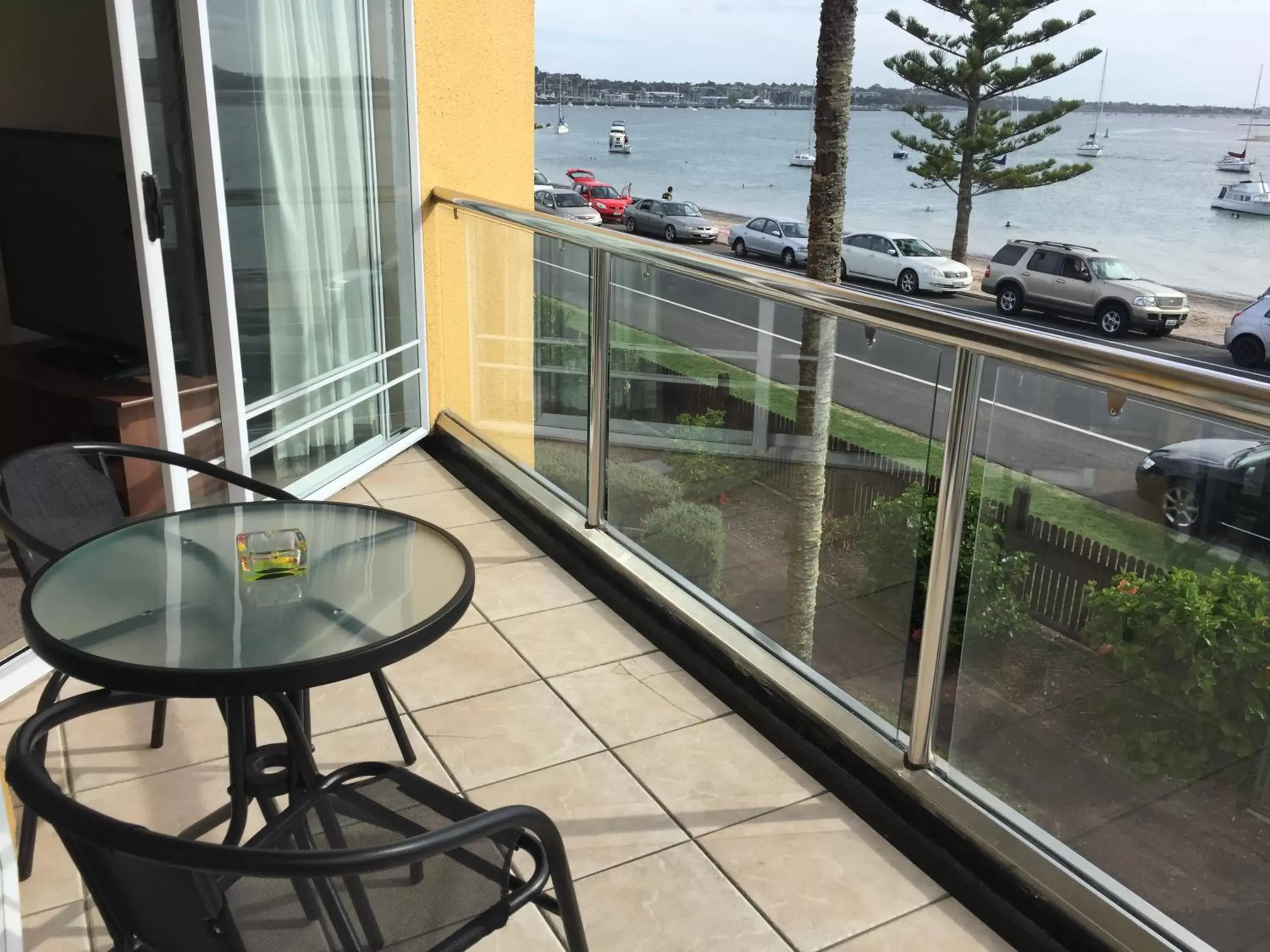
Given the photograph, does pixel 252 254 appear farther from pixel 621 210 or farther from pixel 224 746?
pixel 621 210

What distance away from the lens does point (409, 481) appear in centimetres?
420

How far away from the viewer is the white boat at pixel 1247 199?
179 ft

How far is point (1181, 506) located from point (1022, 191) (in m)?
35.2

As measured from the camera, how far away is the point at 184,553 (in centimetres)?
191

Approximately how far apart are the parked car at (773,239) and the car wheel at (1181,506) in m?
29.0

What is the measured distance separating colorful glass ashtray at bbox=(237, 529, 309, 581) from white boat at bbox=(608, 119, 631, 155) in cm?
7510

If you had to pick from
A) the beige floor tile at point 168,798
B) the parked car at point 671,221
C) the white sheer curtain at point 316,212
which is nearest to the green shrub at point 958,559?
the beige floor tile at point 168,798

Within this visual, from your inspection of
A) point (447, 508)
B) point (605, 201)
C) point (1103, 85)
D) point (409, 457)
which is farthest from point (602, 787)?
point (1103, 85)

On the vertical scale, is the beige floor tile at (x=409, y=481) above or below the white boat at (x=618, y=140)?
below

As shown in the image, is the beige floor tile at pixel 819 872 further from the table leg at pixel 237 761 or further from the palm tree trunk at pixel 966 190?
the palm tree trunk at pixel 966 190

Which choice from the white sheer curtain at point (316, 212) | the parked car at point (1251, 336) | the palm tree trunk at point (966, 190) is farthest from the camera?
the palm tree trunk at point (966, 190)

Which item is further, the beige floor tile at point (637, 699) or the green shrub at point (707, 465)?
the green shrub at point (707, 465)

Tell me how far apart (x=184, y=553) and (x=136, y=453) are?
0.45 meters

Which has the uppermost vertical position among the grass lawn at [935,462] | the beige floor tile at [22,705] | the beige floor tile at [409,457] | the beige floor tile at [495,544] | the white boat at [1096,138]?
the white boat at [1096,138]
